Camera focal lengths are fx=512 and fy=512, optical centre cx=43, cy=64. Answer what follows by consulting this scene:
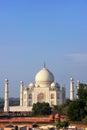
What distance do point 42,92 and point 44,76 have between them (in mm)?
2454

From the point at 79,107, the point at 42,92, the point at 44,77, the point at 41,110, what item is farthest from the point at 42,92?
the point at 79,107

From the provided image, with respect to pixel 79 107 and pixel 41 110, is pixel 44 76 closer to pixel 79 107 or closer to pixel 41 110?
pixel 41 110

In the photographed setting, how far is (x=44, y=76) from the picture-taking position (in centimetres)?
5909

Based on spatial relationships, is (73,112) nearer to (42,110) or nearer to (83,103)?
(83,103)

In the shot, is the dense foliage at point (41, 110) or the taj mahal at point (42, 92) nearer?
the dense foliage at point (41, 110)

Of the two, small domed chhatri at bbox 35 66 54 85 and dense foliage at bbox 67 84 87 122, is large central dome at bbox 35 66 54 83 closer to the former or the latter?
small domed chhatri at bbox 35 66 54 85

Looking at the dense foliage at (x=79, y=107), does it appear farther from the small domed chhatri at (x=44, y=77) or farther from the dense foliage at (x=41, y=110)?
the small domed chhatri at (x=44, y=77)

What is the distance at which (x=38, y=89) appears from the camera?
60500 millimetres

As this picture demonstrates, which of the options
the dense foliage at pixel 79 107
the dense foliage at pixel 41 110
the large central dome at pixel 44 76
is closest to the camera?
the dense foliage at pixel 79 107

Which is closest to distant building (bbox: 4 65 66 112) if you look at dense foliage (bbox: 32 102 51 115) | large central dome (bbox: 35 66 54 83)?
large central dome (bbox: 35 66 54 83)

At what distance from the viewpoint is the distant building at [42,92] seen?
195 feet

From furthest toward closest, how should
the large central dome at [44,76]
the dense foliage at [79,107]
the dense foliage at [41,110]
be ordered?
1. the large central dome at [44,76]
2. the dense foliage at [41,110]
3. the dense foliage at [79,107]

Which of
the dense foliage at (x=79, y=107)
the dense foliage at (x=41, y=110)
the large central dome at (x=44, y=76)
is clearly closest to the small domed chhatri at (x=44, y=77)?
the large central dome at (x=44, y=76)

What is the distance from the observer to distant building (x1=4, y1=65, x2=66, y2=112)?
5947 cm
